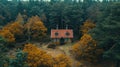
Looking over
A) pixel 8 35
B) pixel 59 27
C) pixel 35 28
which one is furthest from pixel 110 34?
pixel 8 35

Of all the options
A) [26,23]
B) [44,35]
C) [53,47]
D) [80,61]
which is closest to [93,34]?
[80,61]

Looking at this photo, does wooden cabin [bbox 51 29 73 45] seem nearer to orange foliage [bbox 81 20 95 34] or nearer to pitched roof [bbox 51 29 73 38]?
pitched roof [bbox 51 29 73 38]

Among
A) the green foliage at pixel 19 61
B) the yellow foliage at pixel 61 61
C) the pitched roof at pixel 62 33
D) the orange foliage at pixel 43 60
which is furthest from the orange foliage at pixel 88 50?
the green foliage at pixel 19 61

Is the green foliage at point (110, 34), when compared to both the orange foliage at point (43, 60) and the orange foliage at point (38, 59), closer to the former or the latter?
the orange foliage at point (43, 60)

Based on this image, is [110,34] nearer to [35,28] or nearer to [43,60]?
[43,60]

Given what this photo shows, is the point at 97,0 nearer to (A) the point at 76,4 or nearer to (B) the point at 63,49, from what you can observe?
(A) the point at 76,4

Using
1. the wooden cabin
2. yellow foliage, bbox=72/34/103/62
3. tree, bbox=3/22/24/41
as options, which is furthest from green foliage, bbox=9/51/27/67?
the wooden cabin
